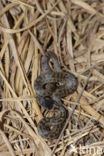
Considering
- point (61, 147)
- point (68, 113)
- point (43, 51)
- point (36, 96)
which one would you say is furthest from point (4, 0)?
point (61, 147)

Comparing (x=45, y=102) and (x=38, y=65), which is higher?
(x=38, y=65)

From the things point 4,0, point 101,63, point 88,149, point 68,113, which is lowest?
point 88,149

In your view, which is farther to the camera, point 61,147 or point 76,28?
point 76,28

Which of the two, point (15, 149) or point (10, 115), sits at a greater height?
point (10, 115)

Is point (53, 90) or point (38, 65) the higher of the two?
point (38, 65)

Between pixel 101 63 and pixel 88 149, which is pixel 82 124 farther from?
pixel 101 63
